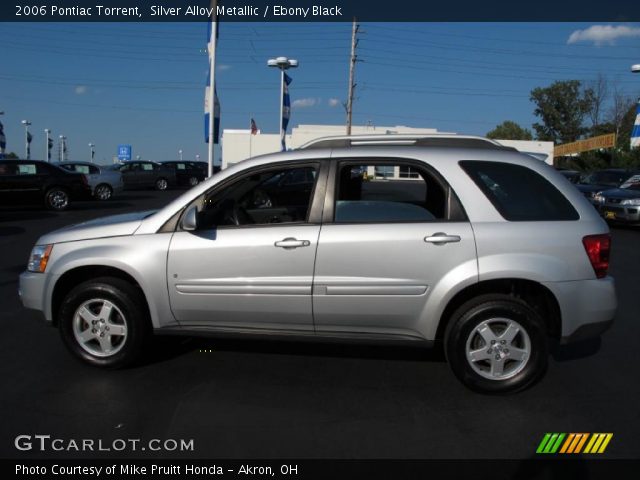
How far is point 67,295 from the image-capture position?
4.80m

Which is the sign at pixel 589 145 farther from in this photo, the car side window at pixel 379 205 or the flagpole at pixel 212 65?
the car side window at pixel 379 205

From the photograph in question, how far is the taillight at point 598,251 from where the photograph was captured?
4242mm

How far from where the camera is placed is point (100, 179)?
78.8ft

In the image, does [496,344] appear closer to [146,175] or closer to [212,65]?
[212,65]

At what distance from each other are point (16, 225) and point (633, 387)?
46.1 ft

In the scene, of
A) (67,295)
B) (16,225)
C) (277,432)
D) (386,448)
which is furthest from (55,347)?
(16,225)

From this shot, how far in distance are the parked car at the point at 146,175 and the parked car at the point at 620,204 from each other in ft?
79.4

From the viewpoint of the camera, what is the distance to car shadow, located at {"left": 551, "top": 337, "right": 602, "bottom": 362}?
525 cm

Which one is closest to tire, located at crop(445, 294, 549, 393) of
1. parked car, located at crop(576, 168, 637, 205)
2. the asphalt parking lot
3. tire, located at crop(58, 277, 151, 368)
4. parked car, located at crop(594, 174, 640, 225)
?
the asphalt parking lot

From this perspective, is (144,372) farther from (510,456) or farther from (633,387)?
(633,387)

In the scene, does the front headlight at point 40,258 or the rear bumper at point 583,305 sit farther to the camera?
the front headlight at point 40,258

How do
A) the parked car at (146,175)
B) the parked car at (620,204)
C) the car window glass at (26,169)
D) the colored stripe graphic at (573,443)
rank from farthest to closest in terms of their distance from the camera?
1. the parked car at (146,175)
2. the car window glass at (26,169)
3. the parked car at (620,204)
4. the colored stripe graphic at (573,443)

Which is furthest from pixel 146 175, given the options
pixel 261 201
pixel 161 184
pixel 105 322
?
pixel 105 322

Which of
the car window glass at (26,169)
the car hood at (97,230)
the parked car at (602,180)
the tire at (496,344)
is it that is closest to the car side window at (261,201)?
the car hood at (97,230)
